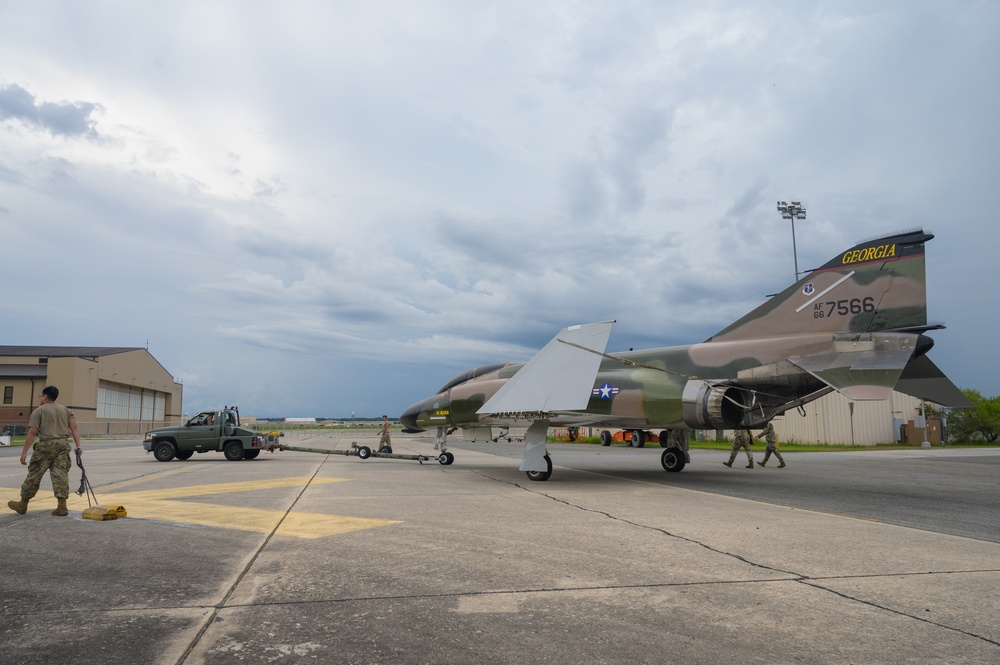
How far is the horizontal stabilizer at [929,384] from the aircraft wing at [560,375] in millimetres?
6176

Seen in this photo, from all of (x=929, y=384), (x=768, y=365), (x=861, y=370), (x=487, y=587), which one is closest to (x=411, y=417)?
(x=768, y=365)

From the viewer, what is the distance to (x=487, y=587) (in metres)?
4.66

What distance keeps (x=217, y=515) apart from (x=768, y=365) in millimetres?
10676

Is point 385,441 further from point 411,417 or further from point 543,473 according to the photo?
point 543,473

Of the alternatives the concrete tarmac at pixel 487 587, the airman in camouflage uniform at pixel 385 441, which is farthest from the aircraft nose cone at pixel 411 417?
the concrete tarmac at pixel 487 587

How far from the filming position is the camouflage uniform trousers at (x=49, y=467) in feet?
26.6

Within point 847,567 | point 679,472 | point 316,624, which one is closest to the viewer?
point 316,624

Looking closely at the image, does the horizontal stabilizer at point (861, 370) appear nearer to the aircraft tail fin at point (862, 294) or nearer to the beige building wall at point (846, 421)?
the aircraft tail fin at point (862, 294)

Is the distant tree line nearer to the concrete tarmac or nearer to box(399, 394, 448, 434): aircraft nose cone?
box(399, 394, 448, 434): aircraft nose cone

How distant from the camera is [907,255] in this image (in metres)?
11.8

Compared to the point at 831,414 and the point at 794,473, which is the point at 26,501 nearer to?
the point at 794,473

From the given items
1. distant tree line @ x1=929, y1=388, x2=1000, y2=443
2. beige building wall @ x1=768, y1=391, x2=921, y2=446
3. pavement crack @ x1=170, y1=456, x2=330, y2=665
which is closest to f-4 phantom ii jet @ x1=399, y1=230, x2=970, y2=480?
pavement crack @ x1=170, y1=456, x2=330, y2=665

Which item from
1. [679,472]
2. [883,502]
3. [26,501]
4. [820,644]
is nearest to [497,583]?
[820,644]

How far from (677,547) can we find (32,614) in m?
5.36
